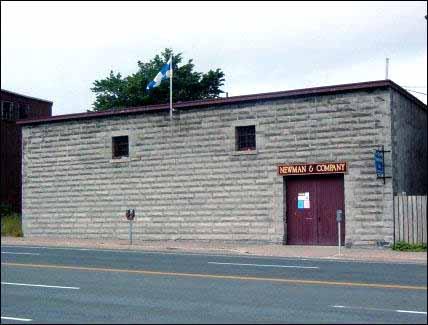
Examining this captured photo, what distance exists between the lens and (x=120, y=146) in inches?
1186

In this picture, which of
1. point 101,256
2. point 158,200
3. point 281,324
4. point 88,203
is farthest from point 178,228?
point 281,324

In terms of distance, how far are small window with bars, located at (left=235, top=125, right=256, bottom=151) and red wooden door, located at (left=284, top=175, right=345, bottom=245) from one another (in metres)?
1.98

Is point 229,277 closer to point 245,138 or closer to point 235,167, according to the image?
point 235,167

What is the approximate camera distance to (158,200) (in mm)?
28703

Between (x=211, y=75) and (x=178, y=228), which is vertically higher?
(x=211, y=75)

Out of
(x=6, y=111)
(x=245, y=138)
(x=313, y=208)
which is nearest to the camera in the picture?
(x=313, y=208)

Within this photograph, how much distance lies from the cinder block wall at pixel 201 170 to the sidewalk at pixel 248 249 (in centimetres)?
75

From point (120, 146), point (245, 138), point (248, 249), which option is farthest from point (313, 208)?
point (120, 146)

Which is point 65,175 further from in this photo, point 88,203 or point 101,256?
point 101,256

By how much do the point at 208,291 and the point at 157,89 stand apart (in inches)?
1313

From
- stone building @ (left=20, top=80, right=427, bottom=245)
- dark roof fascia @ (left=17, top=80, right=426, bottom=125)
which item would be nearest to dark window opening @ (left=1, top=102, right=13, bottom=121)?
stone building @ (left=20, top=80, right=427, bottom=245)

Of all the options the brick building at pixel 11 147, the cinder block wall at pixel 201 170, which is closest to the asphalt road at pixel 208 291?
the cinder block wall at pixel 201 170

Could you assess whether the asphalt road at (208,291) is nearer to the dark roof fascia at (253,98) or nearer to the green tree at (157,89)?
the dark roof fascia at (253,98)

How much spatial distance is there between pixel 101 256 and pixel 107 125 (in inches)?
382
